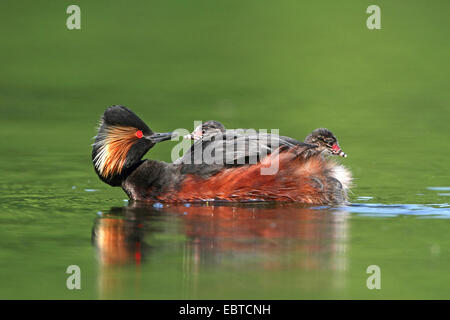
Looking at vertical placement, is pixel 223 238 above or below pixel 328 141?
below

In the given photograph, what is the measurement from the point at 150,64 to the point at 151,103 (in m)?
5.55

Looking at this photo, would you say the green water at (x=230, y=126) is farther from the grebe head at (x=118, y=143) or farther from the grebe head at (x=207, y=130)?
the grebe head at (x=207, y=130)

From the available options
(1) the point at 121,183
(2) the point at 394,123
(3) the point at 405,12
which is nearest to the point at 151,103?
(2) the point at 394,123

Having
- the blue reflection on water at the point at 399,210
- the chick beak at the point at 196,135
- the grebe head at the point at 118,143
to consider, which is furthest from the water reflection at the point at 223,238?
the chick beak at the point at 196,135

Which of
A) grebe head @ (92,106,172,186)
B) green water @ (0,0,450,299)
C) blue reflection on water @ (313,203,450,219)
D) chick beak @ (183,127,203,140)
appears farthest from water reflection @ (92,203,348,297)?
chick beak @ (183,127,203,140)

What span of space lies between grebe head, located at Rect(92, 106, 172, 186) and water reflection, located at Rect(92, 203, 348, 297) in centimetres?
81

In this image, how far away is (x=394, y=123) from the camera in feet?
59.2

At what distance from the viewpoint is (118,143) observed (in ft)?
39.0

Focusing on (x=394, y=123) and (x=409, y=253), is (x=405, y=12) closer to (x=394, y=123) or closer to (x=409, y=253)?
(x=394, y=123)

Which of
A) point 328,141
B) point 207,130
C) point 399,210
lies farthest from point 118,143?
point 399,210

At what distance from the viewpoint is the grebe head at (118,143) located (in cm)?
1184

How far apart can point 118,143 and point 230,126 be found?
18.1ft

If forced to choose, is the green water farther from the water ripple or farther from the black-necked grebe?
the black-necked grebe

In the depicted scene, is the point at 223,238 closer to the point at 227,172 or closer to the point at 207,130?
the point at 227,172
